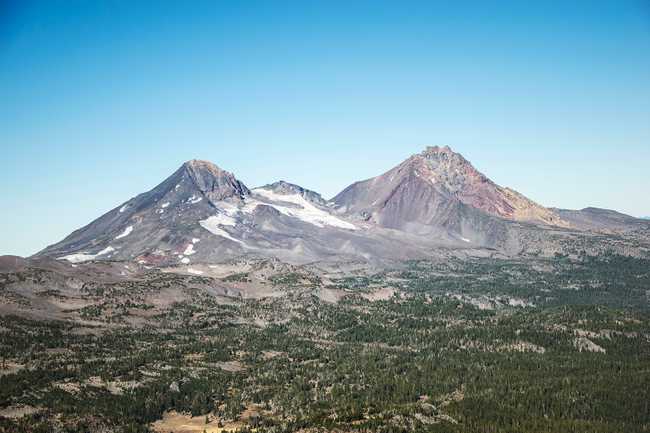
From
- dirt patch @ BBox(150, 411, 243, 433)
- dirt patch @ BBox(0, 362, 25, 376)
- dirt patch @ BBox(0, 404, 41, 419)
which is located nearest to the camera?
dirt patch @ BBox(0, 404, 41, 419)

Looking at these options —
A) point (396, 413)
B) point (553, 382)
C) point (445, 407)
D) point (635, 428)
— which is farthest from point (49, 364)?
point (635, 428)

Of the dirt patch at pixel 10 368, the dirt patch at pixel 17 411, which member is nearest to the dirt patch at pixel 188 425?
the dirt patch at pixel 17 411

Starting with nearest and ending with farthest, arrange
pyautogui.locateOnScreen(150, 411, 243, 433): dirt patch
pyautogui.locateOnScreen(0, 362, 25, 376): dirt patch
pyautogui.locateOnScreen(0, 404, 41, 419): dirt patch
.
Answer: pyautogui.locateOnScreen(0, 404, 41, 419): dirt patch < pyautogui.locateOnScreen(150, 411, 243, 433): dirt patch < pyautogui.locateOnScreen(0, 362, 25, 376): dirt patch

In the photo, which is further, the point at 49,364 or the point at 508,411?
the point at 49,364

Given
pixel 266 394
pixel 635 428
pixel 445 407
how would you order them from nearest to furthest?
pixel 635 428 → pixel 445 407 → pixel 266 394

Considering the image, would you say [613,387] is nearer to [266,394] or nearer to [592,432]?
[592,432]

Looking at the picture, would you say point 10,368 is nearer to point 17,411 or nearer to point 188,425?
point 17,411

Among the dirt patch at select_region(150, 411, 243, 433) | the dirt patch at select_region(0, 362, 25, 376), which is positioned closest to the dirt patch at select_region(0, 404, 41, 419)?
the dirt patch at select_region(0, 362, 25, 376)

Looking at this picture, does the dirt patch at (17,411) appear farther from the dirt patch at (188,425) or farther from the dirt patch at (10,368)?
the dirt patch at (188,425)

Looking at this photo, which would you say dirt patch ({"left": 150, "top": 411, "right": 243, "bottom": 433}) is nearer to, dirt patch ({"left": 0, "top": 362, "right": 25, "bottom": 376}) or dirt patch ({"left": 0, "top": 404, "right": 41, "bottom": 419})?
dirt patch ({"left": 0, "top": 404, "right": 41, "bottom": 419})

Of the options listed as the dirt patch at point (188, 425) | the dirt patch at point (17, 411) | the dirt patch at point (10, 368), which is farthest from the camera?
the dirt patch at point (10, 368)

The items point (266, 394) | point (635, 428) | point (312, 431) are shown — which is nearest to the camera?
point (312, 431)
